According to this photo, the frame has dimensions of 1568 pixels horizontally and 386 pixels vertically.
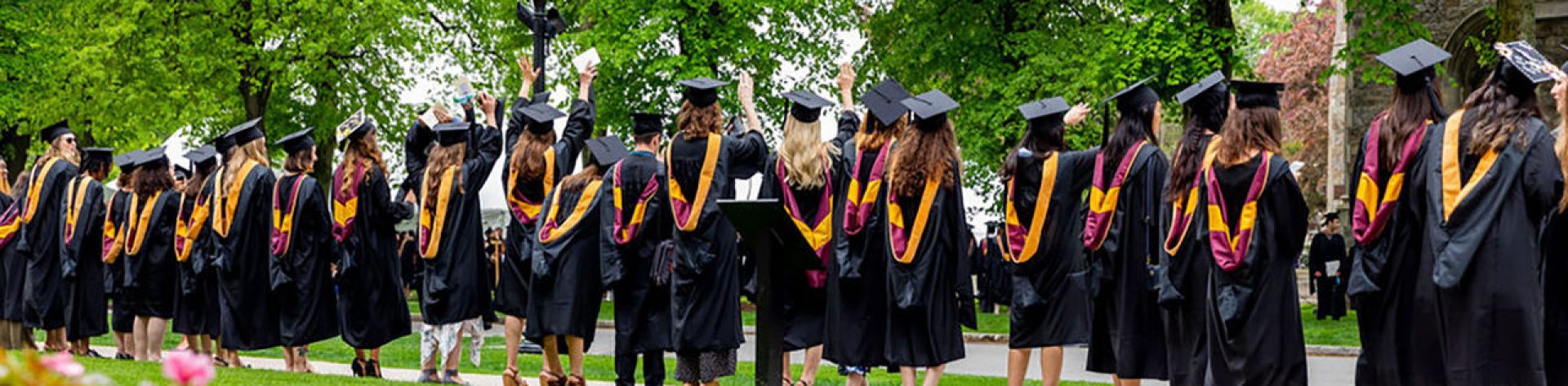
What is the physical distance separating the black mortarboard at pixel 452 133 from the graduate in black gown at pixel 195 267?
7.60ft

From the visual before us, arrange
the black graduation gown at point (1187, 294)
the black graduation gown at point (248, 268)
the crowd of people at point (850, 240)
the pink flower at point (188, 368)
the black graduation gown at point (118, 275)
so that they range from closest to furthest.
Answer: the pink flower at point (188, 368) → the crowd of people at point (850, 240) → the black graduation gown at point (1187, 294) → the black graduation gown at point (248, 268) → the black graduation gown at point (118, 275)

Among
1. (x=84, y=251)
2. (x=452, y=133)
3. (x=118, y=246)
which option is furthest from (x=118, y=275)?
(x=452, y=133)

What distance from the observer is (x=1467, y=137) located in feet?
22.7

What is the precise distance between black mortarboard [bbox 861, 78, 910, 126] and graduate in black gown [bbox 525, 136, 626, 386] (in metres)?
1.53

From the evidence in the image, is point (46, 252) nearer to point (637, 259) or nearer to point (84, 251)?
point (84, 251)

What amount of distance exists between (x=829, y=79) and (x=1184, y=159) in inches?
879

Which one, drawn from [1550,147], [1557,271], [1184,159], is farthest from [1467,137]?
[1184,159]

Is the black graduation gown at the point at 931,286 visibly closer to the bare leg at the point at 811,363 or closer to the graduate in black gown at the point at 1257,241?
the bare leg at the point at 811,363

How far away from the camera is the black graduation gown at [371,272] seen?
11469mm

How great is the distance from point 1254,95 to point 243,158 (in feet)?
24.0

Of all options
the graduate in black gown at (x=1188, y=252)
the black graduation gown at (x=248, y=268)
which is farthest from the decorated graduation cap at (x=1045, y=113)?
the black graduation gown at (x=248, y=268)

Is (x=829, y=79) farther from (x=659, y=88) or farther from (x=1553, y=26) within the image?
(x=1553, y=26)

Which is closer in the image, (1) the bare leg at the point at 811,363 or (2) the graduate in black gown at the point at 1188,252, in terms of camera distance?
Result: (2) the graduate in black gown at the point at 1188,252

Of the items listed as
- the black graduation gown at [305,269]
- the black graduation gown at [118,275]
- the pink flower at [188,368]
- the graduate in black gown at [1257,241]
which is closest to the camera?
the pink flower at [188,368]
